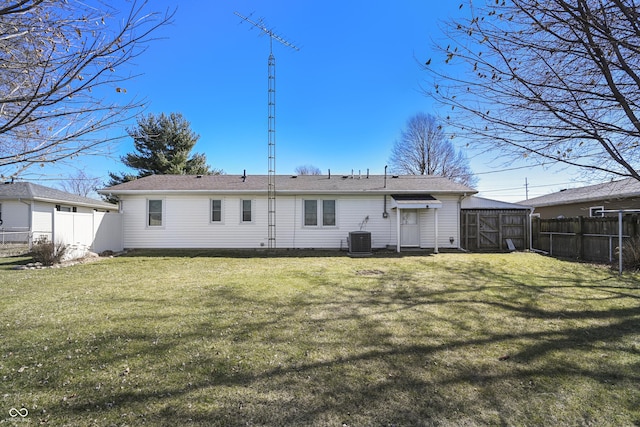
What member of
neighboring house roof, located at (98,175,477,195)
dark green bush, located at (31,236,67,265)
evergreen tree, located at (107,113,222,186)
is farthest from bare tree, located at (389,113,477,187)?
dark green bush, located at (31,236,67,265)

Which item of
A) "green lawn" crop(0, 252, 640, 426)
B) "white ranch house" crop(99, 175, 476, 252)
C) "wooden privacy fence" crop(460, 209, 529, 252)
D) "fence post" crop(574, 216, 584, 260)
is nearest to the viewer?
"green lawn" crop(0, 252, 640, 426)

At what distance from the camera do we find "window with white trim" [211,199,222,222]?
13398 millimetres

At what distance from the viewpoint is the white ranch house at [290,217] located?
13.2 m

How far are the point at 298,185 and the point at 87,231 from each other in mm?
8784

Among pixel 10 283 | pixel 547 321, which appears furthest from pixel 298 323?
pixel 10 283

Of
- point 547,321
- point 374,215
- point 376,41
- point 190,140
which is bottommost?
point 547,321

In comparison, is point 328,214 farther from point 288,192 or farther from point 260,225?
point 260,225

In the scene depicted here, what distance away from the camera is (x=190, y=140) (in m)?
26.6

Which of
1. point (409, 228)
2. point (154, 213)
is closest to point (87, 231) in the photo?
point (154, 213)

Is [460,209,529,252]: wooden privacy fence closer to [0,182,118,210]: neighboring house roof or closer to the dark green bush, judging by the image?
the dark green bush

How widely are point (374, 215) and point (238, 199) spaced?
6329mm

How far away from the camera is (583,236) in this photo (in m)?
11.5

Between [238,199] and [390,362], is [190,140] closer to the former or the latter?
[238,199]

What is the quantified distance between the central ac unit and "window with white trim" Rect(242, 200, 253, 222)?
481cm
